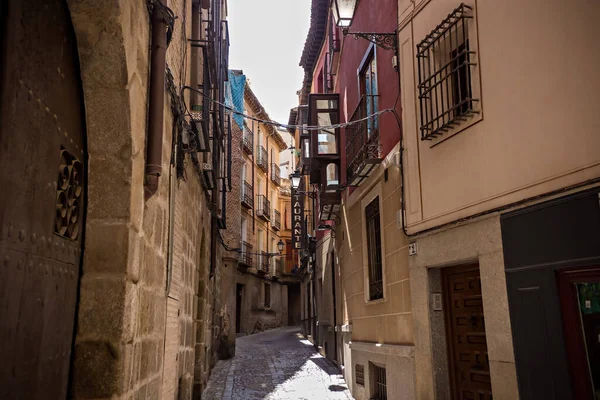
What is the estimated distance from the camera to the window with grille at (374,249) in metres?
8.63

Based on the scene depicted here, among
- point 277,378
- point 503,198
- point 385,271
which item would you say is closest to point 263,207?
point 277,378

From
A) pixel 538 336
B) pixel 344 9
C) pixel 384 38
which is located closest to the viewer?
pixel 538 336

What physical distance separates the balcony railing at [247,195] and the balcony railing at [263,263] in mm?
3266

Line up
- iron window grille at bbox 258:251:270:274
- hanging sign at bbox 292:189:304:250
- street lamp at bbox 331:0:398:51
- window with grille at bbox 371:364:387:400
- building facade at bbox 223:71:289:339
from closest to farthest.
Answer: street lamp at bbox 331:0:398:51
window with grille at bbox 371:364:387:400
hanging sign at bbox 292:189:304:250
building facade at bbox 223:71:289:339
iron window grille at bbox 258:251:270:274

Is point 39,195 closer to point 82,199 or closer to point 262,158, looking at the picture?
point 82,199

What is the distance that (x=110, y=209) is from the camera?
3.28m

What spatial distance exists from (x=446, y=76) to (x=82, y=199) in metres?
3.90

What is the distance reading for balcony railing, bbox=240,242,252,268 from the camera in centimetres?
2844

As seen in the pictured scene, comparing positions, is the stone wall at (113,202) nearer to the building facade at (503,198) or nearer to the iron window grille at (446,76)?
the building facade at (503,198)

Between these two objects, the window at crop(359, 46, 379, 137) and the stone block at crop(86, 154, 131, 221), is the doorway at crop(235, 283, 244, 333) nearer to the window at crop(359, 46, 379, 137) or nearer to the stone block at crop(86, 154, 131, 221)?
the window at crop(359, 46, 379, 137)

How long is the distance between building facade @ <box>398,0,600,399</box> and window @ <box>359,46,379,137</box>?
166 centimetres

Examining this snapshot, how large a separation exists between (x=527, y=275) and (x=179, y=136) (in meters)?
3.54

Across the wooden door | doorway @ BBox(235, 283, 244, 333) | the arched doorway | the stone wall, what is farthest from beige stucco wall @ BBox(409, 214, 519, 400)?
doorway @ BBox(235, 283, 244, 333)


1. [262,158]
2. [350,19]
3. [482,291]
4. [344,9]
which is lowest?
[482,291]
